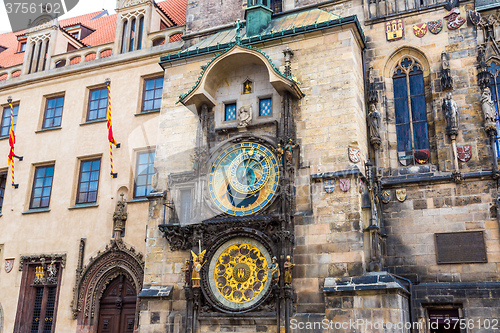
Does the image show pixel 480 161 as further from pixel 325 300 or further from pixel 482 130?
pixel 325 300

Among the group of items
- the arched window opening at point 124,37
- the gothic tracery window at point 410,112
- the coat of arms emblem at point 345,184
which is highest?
the arched window opening at point 124,37

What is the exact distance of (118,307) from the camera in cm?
1530

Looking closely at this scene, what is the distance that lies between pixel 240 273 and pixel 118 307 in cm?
534

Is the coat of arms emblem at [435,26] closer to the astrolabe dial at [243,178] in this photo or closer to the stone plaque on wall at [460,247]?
Result: the stone plaque on wall at [460,247]

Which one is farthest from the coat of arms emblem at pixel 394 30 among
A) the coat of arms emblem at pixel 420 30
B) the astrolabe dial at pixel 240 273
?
the astrolabe dial at pixel 240 273

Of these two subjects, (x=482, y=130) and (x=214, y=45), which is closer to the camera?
(x=482, y=130)

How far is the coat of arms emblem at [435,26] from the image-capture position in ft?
43.7

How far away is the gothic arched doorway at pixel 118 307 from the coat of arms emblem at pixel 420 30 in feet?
34.0

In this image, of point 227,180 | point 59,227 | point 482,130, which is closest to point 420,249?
point 482,130

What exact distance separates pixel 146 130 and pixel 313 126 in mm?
6414

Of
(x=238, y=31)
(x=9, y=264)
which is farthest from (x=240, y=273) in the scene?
(x=9, y=264)

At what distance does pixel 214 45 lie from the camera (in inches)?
561

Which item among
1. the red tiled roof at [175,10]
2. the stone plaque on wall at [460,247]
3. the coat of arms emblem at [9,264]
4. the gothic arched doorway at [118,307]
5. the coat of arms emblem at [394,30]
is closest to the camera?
the stone plaque on wall at [460,247]

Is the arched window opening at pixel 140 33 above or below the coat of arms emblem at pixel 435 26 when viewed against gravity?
above
